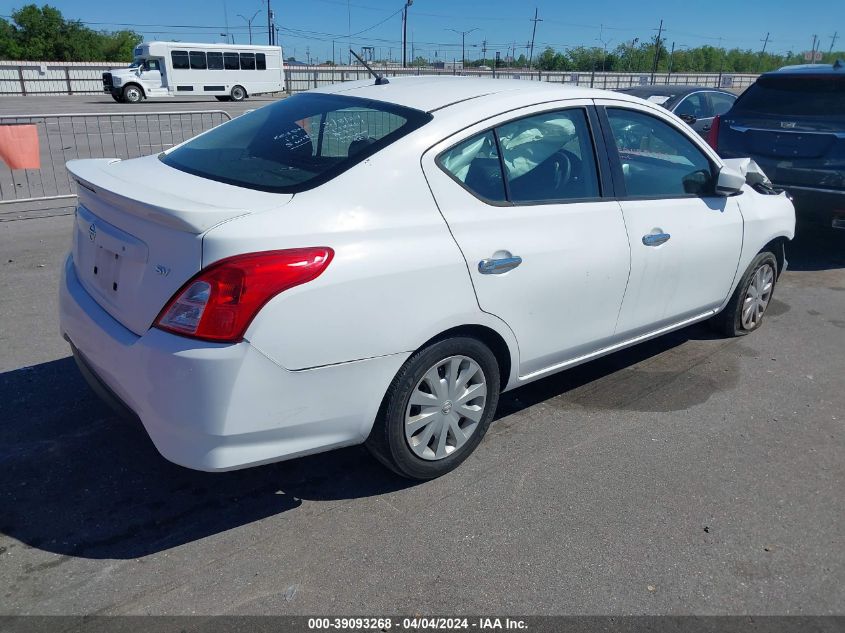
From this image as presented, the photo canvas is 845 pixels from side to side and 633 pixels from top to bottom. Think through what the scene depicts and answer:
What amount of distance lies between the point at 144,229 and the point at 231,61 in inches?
1526

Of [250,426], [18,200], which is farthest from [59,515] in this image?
[18,200]

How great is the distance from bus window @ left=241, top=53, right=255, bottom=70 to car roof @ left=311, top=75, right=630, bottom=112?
3759 centimetres

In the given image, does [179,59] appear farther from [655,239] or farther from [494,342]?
[494,342]

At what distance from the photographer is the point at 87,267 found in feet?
10.3

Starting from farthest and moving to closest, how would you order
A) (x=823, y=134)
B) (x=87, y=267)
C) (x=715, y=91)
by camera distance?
(x=715, y=91) < (x=823, y=134) < (x=87, y=267)

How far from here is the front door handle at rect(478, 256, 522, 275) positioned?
10.2ft

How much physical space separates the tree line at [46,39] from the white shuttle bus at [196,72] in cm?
3169

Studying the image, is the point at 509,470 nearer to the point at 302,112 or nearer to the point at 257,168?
the point at 257,168

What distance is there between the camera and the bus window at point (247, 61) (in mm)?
38250

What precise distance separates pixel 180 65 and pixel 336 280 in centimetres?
3800

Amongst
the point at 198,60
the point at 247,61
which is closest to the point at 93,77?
the point at 198,60

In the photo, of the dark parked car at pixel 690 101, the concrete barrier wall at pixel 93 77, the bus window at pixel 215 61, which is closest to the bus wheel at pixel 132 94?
the bus window at pixel 215 61

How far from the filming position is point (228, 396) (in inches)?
99.2

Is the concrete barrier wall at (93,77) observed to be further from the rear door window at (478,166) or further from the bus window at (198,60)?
the rear door window at (478,166)
